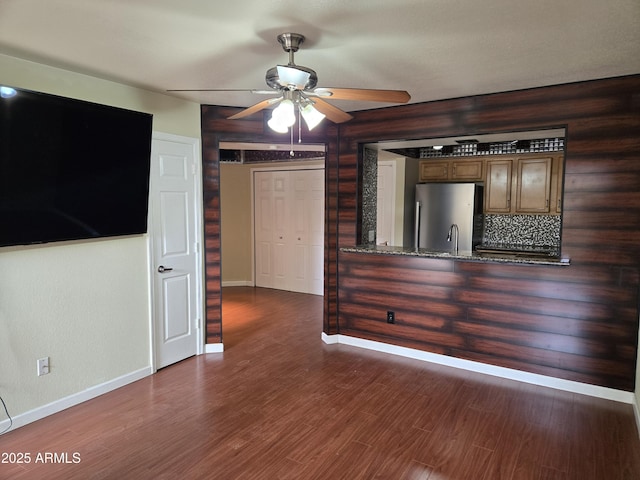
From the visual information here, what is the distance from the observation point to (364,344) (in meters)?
4.30

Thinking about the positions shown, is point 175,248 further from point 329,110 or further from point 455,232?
point 455,232

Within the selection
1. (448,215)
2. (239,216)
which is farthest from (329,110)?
(239,216)

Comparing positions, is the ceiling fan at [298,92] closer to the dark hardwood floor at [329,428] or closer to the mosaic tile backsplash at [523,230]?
the dark hardwood floor at [329,428]

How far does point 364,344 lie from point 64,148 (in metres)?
3.14

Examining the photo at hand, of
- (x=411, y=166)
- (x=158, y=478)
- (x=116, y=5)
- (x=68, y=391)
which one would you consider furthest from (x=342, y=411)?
(x=411, y=166)

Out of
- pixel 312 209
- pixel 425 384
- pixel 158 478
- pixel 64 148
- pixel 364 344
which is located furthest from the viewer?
pixel 312 209

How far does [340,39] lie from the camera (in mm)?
2277

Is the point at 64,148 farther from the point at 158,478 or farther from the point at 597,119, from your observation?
the point at 597,119

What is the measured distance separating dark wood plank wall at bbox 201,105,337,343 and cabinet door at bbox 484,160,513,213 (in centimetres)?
279

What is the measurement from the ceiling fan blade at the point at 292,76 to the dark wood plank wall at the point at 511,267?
198 centimetres

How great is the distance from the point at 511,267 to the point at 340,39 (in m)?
2.33

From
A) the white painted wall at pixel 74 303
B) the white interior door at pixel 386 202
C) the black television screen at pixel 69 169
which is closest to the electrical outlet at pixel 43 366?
the white painted wall at pixel 74 303

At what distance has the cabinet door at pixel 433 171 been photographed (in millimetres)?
5641

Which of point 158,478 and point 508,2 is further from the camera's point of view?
point 158,478
